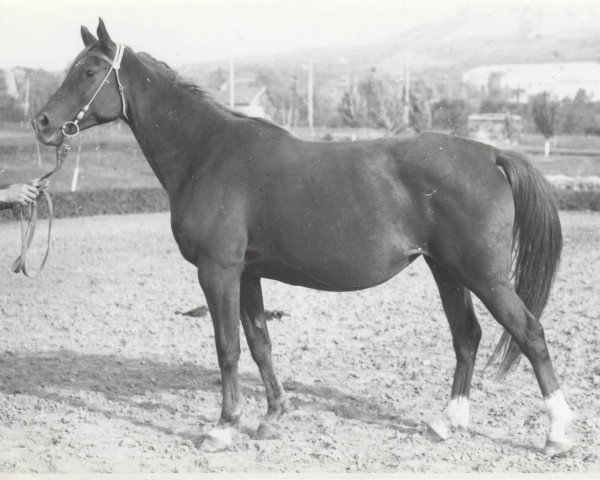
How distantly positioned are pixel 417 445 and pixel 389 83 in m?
40.7

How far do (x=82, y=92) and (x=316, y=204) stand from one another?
162cm

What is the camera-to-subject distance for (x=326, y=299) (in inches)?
363

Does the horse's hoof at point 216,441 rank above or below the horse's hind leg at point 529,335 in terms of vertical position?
below

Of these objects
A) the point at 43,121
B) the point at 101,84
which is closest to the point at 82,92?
the point at 101,84

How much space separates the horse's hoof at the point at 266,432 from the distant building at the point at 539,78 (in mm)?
22669

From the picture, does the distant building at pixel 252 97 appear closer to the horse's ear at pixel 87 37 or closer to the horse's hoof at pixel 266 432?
the horse's ear at pixel 87 37

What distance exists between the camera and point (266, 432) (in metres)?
4.78

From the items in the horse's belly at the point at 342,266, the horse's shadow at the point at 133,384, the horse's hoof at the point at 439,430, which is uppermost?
the horse's belly at the point at 342,266

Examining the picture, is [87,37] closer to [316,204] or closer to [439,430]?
[316,204]

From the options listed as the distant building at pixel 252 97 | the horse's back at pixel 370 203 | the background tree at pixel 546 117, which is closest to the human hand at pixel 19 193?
the horse's back at pixel 370 203

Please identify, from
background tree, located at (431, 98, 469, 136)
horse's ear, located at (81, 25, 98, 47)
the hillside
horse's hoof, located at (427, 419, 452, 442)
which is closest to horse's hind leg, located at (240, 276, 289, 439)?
horse's hoof, located at (427, 419, 452, 442)

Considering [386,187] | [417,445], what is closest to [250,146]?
[386,187]

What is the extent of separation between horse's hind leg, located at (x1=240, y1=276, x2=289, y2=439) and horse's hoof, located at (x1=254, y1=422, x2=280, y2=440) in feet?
0.30

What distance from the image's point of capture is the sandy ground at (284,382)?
174 inches
